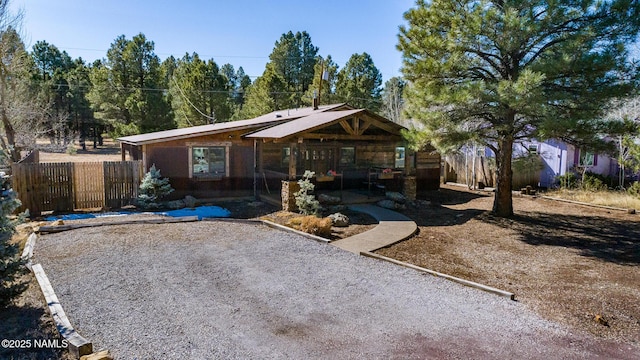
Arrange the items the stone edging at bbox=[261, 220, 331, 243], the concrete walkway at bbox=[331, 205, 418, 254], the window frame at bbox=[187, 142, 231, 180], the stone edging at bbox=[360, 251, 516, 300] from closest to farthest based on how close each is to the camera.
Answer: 1. the stone edging at bbox=[360, 251, 516, 300]
2. the concrete walkway at bbox=[331, 205, 418, 254]
3. the stone edging at bbox=[261, 220, 331, 243]
4. the window frame at bbox=[187, 142, 231, 180]

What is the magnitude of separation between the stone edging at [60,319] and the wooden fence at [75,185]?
17.7 feet

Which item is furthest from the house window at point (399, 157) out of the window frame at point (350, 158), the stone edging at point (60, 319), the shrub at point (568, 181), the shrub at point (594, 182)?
the stone edging at point (60, 319)

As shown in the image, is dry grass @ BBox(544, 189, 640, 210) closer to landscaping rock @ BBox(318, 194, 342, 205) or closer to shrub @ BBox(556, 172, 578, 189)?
shrub @ BBox(556, 172, 578, 189)

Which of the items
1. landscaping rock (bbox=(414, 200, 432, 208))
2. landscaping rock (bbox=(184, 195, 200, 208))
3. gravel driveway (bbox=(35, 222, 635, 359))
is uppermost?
landscaping rock (bbox=(184, 195, 200, 208))

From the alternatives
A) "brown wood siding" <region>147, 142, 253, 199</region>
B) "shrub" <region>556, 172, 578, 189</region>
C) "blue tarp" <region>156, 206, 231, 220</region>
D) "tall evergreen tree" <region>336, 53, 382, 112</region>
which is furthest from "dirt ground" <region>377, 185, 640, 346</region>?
"tall evergreen tree" <region>336, 53, 382, 112</region>

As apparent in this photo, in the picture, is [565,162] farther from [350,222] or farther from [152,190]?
[152,190]

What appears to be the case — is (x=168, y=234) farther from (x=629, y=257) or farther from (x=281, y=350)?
(x=629, y=257)

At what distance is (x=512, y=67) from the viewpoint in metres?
11.0

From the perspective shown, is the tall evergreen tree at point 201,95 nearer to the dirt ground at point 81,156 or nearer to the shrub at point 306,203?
the dirt ground at point 81,156

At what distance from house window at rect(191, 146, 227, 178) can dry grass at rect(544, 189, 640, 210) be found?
13.8 metres

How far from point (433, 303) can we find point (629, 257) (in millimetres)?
5411

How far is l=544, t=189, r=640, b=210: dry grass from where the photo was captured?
45.9 feet

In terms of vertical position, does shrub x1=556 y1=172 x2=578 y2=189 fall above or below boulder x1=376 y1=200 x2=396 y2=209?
above

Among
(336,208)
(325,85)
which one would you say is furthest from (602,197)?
(325,85)
